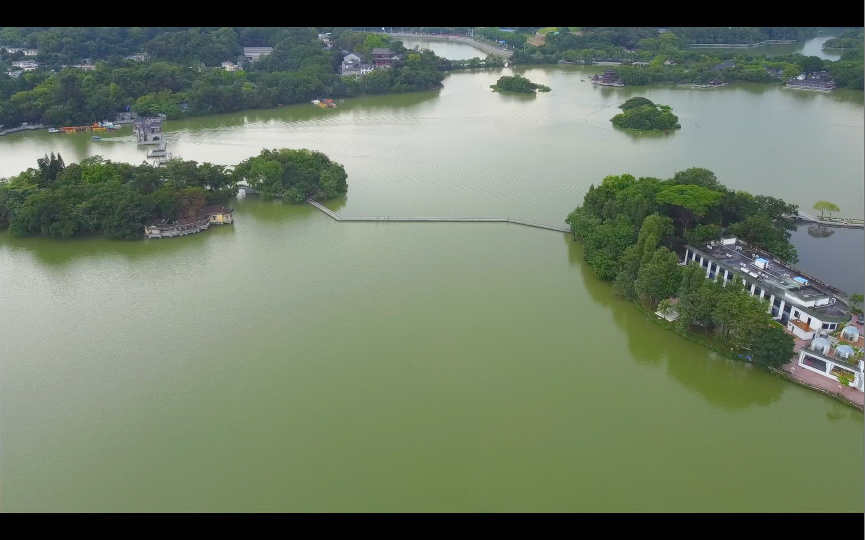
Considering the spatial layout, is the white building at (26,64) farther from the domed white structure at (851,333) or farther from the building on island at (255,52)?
the domed white structure at (851,333)

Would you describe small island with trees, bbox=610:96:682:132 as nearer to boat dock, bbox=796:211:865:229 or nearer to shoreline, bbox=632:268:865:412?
boat dock, bbox=796:211:865:229

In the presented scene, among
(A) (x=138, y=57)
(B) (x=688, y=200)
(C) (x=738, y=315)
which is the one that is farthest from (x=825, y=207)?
(A) (x=138, y=57)

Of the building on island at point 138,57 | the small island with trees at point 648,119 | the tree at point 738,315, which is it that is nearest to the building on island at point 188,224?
the tree at point 738,315

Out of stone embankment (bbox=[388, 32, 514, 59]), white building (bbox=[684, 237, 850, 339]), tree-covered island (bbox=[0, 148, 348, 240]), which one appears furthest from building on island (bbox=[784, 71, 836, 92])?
tree-covered island (bbox=[0, 148, 348, 240])

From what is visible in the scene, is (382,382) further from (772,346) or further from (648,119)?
(648,119)
